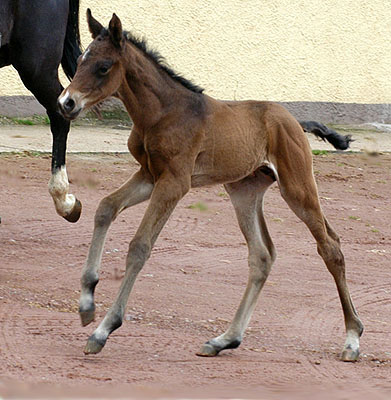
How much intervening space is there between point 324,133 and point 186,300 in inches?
57.3

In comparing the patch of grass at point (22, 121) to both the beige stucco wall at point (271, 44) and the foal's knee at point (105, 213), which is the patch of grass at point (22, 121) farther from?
the foal's knee at point (105, 213)

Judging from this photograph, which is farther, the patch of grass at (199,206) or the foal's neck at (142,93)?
the patch of grass at (199,206)

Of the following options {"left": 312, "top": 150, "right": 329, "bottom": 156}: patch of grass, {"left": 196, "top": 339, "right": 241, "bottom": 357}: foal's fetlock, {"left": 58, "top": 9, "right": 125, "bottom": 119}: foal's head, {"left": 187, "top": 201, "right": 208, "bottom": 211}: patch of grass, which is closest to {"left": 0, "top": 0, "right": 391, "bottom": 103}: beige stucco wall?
{"left": 312, "top": 150, "right": 329, "bottom": 156}: patch of grass

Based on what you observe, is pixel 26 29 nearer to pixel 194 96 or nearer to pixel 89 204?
pixel 89 204

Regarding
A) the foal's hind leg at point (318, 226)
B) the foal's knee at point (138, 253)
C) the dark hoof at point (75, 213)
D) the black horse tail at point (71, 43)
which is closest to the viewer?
Result: the foal's knee at point (138, 253)

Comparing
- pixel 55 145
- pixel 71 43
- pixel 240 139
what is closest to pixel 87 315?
pixel 240 139

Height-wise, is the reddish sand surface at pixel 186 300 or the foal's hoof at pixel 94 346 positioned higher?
the foal's hoof at pixel 94 346

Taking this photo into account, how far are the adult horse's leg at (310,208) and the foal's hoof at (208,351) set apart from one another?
0.72 metres

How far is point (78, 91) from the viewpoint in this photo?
187 inches

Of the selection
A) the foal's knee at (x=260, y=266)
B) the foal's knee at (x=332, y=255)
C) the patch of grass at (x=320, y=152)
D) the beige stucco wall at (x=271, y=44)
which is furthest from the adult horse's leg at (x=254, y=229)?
the beige stucco wall at (x=271, y=44)

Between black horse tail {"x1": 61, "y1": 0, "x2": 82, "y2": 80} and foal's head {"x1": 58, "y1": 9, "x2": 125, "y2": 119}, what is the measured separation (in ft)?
10.1

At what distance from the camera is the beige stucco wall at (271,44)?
492 inches

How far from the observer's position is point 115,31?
4836mm

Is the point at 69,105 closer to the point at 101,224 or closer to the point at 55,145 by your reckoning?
the point at 101,224
